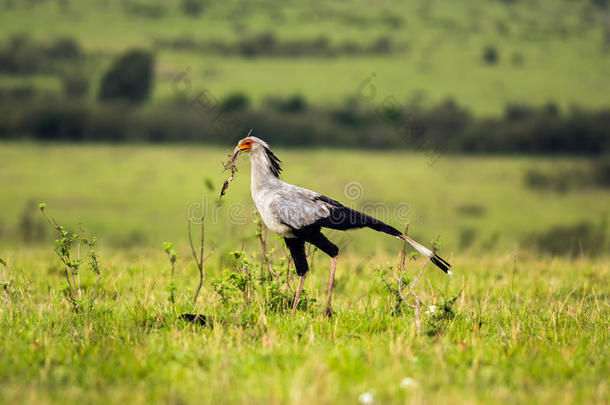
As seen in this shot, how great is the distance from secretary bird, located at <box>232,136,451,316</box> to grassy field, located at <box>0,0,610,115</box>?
161 ft

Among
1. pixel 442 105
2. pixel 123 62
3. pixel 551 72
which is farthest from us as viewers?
pixel 551 72

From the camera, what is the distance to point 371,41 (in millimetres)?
71875

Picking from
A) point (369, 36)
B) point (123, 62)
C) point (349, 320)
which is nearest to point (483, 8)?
point (369, 36)

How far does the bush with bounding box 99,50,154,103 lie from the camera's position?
5562cm

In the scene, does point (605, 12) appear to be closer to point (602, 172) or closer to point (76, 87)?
point (602, 172)

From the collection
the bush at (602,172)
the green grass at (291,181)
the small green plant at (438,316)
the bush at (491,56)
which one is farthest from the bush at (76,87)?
the small green plant at (438,316)

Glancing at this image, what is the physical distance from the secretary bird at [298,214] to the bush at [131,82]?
51978 millimetres

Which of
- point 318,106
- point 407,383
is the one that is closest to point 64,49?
point 318,106

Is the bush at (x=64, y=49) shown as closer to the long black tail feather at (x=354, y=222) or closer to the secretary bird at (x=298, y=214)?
the secretary bird at (x=298, y=214)

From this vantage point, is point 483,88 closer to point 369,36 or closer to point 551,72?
point 551,72

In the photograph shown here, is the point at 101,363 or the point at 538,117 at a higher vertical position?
the point at 538,117

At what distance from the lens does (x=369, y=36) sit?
74.0m

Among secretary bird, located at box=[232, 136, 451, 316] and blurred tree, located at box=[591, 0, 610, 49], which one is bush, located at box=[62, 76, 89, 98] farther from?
blurred tree, located at box=[591, 0, 610, 49]

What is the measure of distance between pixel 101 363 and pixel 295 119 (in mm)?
47506
